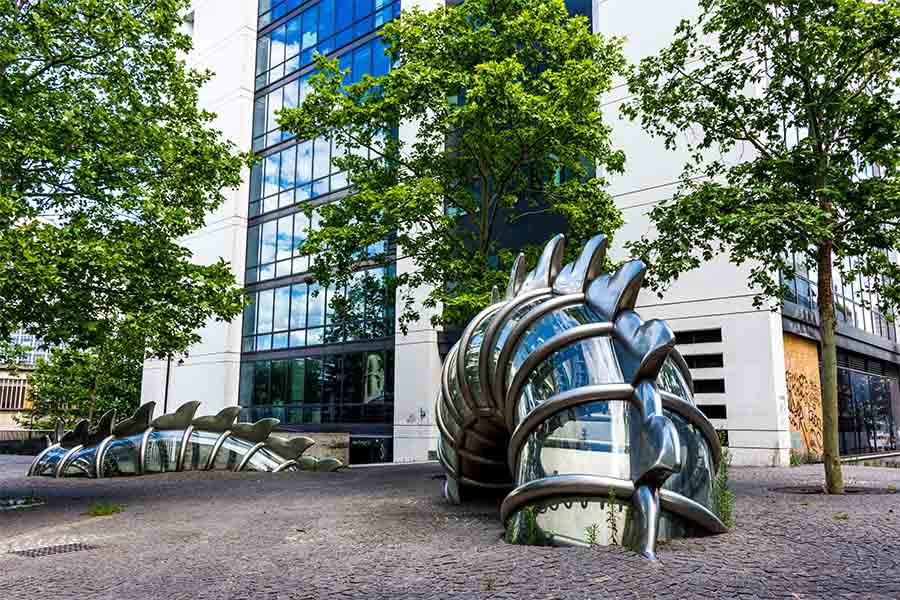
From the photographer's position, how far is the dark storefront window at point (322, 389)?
28.0 metres

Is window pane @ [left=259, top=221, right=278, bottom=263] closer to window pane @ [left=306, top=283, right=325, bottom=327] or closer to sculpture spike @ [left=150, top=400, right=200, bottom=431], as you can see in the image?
window pane @ [left=306, top=283, right=325, bottom=327]

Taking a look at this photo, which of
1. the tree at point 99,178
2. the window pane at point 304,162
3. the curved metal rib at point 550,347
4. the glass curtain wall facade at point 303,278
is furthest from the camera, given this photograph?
the window pane at point 304,162

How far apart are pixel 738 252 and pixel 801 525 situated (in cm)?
533

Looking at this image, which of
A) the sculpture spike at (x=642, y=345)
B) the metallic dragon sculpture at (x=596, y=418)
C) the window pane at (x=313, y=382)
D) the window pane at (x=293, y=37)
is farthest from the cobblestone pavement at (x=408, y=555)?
the window pane at (x=293, y=37)

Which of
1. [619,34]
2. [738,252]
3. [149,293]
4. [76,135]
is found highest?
[619,34]

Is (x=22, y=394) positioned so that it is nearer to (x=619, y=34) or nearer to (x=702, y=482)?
(x=619, y=34)

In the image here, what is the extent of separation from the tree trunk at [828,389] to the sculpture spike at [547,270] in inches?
218

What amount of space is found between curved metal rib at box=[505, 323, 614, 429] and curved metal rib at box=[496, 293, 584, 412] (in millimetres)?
471

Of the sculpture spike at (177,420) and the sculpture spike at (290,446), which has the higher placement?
the sculpture spike at (177,420)

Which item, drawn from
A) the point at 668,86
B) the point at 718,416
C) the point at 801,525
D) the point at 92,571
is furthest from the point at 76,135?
the point at 718,416

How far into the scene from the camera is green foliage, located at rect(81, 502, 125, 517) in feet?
36.7

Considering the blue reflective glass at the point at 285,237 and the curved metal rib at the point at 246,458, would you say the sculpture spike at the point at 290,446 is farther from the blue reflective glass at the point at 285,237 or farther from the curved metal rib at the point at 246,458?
the blue reflective glass at the point at 285,237

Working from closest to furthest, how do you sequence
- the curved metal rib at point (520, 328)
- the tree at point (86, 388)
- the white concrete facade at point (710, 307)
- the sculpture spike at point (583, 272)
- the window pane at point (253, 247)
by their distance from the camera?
the curved metal rib at point (520, 328), the sculpture spike at point (583, 272), the white concrete facade at point (710, 307), the window pane at point (253, 247), the tree at point (86, 388)

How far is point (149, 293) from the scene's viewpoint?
11828 millimetres
